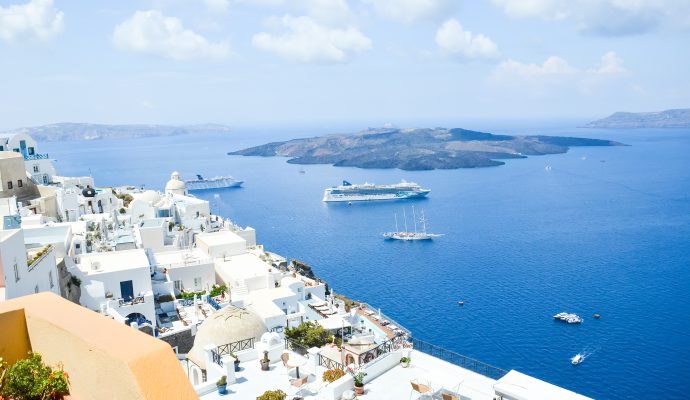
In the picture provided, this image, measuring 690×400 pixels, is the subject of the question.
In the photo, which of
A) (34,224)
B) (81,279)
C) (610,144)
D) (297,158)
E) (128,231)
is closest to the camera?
(81,279)

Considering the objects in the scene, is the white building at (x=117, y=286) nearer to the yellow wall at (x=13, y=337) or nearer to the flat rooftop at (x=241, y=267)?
the flat rooftop at (x=241, y=267)

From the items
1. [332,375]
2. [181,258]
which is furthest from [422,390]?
[181,258]

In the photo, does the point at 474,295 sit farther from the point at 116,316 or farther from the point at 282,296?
the point at 116,316

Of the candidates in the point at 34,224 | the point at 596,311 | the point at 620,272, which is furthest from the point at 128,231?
the point at 620,272

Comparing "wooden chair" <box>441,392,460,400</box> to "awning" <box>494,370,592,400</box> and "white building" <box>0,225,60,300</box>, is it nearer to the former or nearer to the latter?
"awning" <box>494,370,592,400</box>

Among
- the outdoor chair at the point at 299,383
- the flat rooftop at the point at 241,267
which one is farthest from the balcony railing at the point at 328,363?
the flat rooftop at the point at 241,267

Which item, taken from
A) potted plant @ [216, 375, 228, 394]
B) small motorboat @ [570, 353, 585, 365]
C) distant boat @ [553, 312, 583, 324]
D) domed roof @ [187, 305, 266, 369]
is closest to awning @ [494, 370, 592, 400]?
potted plant @ [216, 375, 228, 394]

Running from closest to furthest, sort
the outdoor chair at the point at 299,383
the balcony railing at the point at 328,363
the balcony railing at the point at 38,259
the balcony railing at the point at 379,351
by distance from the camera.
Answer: the outdoor chair at the point at 299,383 < the balcony railing at the point at 379,351 < the balcony railing at the point at 328,363 < the balcony railing at the point at 38,259
